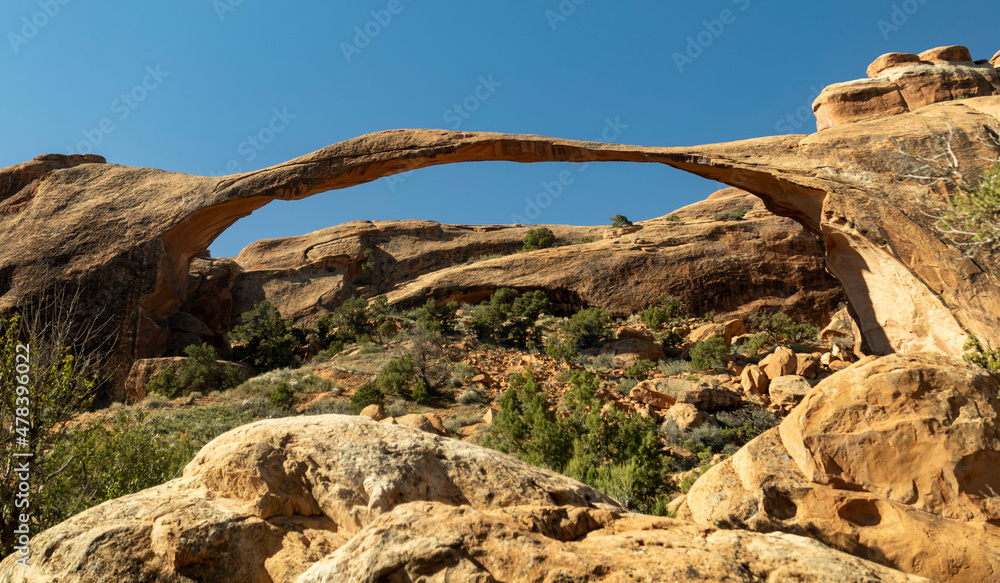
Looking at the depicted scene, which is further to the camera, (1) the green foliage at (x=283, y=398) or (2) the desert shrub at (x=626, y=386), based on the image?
(2) the desert shrub at (x=626, y=386)

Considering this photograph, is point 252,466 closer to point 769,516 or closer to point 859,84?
point 769,516

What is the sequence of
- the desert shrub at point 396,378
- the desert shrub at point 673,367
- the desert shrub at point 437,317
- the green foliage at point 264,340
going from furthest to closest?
the green foliage at point 264,340 → the desert shrub at point 437,317 → the desert shrub at point 673,367 → the desert shrub at point 396,378

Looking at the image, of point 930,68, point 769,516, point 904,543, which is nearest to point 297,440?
point 769,516

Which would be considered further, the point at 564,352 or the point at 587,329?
the point at 587,329

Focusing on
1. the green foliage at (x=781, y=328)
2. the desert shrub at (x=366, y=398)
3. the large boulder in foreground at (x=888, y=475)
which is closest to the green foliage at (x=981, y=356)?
the large boulder in foreground at (x=888, y=475)

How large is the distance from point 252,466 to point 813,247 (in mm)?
23365

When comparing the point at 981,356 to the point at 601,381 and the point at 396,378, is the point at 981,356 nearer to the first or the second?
the point at 601,381

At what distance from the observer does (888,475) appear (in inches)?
165

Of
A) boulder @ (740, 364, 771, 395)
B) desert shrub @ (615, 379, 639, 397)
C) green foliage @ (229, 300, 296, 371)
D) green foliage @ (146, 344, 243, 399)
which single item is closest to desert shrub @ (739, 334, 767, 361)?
boulder @ (740, 364, 771, 395)

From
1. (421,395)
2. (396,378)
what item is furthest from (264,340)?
(421,395)

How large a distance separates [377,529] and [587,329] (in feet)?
55.3

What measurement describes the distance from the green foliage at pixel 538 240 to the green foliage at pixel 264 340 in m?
13.4

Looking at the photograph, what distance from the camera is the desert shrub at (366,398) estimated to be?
527 inches

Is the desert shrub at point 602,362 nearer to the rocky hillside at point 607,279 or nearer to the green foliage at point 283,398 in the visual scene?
the rocky hillside at point 607,279
